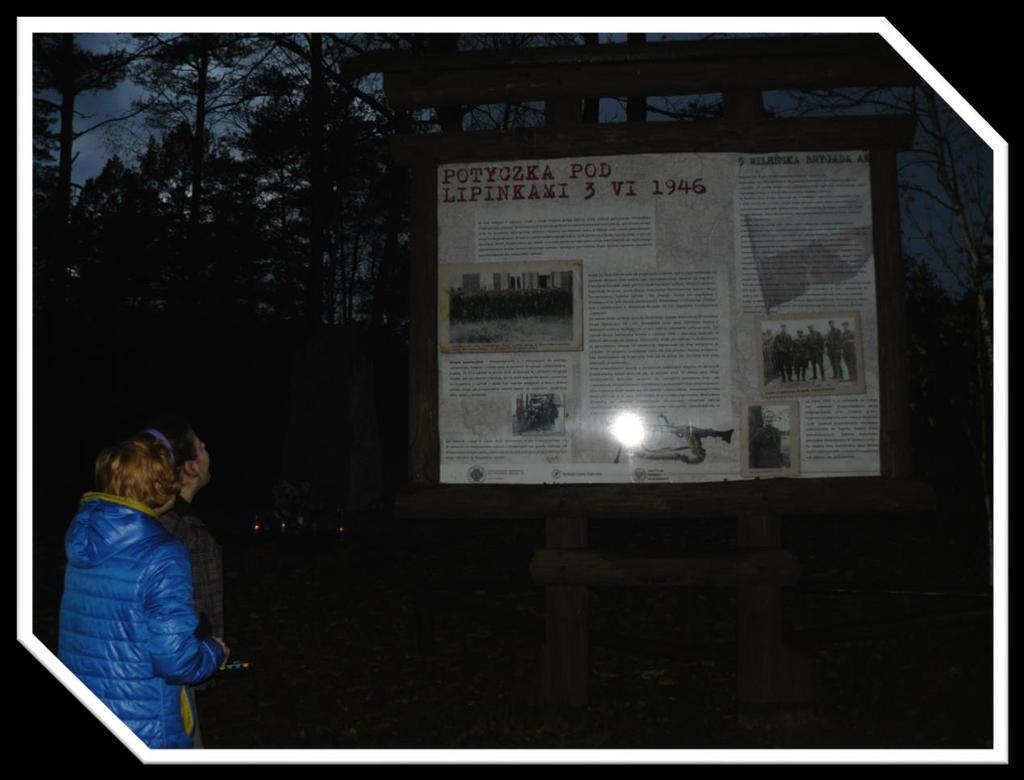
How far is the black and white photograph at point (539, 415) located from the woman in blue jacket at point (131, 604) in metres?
2.31

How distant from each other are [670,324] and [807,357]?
75 cm

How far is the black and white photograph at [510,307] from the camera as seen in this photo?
516cm

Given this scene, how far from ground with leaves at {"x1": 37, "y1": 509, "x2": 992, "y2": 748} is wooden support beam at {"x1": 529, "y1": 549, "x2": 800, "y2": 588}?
49cm

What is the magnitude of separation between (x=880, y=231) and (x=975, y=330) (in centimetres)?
615

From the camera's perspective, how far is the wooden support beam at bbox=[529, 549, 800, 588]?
203 inches

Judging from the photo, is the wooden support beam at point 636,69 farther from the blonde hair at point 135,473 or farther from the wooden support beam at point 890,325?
the blonde hair at point 135,473

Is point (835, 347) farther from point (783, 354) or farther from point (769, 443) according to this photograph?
point (769, 443)

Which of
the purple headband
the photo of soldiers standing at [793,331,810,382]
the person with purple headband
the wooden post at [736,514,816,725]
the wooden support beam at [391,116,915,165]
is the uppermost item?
the wooden support beam at [391,116,915,165]

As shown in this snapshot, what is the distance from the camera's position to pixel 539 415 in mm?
5188

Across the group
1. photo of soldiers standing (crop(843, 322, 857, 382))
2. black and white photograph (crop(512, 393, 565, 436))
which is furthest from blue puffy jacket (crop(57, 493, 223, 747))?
photo of soldiers standing (crop(843, 322, 857, 382))

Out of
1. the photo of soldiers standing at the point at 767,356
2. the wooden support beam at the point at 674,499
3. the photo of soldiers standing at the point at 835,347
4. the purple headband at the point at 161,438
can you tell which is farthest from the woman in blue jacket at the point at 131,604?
the photo of soldiers standing at the point at 835,347

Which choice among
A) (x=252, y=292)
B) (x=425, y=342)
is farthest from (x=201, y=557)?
(x=252, y=292)

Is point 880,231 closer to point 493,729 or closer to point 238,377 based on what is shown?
point 493,729

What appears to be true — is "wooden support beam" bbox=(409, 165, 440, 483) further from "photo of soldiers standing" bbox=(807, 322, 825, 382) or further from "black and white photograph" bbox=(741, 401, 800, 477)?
"photo of soldiers standing" bbox=(807, 322, 825, 382)
